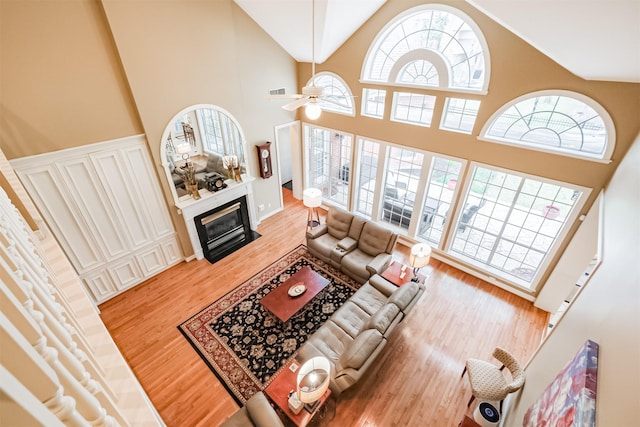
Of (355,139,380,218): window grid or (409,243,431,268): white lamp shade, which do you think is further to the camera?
(355,139,380,218): window grid

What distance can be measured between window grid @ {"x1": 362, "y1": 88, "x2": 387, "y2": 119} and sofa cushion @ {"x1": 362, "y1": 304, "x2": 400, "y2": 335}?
4187 millimetres

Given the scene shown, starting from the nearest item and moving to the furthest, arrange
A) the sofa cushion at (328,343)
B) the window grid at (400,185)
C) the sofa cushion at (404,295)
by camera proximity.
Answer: the sofa cushion at (328,343)
the sofa cushion at (404,295)
the window grid at (400,185)

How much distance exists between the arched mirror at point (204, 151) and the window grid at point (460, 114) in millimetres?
4425

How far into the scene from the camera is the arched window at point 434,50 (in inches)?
190

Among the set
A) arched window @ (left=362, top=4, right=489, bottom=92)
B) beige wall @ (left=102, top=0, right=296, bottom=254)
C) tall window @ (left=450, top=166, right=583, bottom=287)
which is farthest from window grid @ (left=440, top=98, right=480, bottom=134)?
beige wall @ (left=102, top=0, right=296, bottom=254)

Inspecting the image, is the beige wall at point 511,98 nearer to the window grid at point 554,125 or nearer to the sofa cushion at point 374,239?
the window grid at point 554,125

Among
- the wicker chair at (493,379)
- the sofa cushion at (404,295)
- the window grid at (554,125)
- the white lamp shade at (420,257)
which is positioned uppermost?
the window grid at (554,125)

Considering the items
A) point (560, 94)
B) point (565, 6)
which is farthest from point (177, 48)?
point (560, 94)

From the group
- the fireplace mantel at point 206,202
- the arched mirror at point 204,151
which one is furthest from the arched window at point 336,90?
the fireplace mantel at point 206,202

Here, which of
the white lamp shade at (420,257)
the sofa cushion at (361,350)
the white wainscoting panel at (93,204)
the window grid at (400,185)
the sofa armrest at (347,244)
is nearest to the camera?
the sofa cushion at (361,350)

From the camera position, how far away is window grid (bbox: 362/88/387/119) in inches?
246

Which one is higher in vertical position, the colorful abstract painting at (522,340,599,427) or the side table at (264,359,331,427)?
the colorful abstract painting at (522,340,599,427)

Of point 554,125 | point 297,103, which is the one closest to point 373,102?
point 297,103

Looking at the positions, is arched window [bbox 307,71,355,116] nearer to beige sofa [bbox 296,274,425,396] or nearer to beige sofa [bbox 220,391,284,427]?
beige sofa [bbox 296,274,425,396]
